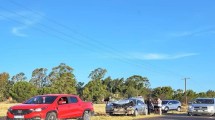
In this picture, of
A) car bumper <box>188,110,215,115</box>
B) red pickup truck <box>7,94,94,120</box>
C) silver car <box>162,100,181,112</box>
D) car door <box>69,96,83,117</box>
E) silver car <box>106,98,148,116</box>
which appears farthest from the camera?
silver car <box>162,100,181,112</box>

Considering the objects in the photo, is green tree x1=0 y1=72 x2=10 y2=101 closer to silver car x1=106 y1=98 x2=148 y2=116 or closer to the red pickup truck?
silver car x1=106 y1=98 x2=148 y2=116

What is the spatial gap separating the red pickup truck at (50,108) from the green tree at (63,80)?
7482 centimetres

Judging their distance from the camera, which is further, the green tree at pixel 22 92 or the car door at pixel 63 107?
the green tree at pixel 22 92

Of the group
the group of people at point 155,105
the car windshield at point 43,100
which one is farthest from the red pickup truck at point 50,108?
the group of people at point 155,105

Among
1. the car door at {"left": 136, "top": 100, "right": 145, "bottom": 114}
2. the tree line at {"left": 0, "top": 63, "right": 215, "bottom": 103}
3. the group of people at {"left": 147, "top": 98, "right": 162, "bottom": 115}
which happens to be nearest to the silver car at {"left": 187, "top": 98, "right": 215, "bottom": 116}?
the group of people at {"left": 147, "top": 98, "right": 162, "bottom": 115}

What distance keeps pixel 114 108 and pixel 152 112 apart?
9754 mm

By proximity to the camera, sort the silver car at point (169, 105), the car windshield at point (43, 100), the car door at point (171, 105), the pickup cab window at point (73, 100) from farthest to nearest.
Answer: the car door at point (171, 105) < the silver car at point (169, 105) < the pickup cab window at point (73, 100) < the car windshield at point (43, 100)

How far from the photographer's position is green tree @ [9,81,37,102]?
90250 mm

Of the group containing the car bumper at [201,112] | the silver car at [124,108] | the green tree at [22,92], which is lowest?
the car bumper at [201,112]

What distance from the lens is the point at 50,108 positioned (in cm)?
2022

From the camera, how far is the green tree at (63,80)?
331 feet

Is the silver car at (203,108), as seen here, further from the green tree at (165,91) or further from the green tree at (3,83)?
the green tree at (165,91)

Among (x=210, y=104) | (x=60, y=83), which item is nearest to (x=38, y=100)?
(x=210, y=104)

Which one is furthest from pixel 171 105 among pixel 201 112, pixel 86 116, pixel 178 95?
pixel 178 95
